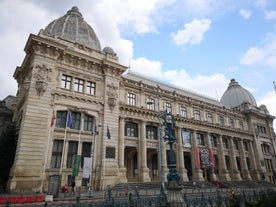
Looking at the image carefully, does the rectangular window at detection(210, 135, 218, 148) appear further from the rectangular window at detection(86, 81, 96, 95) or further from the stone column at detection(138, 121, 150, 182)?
the rectangular window at detection(86, 81, 96, 95)

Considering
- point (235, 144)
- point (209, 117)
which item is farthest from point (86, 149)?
point (235, 144)

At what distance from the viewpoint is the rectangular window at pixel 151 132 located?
3822cm

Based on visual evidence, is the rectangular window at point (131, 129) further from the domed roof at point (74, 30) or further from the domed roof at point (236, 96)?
the domed roof at point (236, 96)

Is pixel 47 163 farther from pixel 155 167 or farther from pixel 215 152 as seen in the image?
pixel 215 152

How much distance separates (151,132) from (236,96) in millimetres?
38653

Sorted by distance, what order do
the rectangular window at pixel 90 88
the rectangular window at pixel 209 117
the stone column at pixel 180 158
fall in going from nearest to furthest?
the rectangular window at pixel 90 88
the stone column at pixel 180 158
the rectangular window at pixel 209 117

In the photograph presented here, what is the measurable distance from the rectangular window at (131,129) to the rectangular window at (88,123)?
730 cm

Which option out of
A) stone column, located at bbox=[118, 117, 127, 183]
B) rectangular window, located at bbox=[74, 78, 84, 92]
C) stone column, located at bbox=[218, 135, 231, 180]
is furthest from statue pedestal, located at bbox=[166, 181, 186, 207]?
stone column, located at bbox=[218, 135, 231, 180]

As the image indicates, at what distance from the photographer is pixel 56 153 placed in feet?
86.0

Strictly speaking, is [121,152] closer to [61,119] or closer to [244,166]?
[61,119]

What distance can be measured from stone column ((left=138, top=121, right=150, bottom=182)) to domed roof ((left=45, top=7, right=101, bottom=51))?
1641cm

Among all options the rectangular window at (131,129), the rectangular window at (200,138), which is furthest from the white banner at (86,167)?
the rectangular window at (200,138)

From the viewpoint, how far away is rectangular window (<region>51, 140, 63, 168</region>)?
25795 mm

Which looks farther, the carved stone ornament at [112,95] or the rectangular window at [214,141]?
the rectangular window at [214,141]
